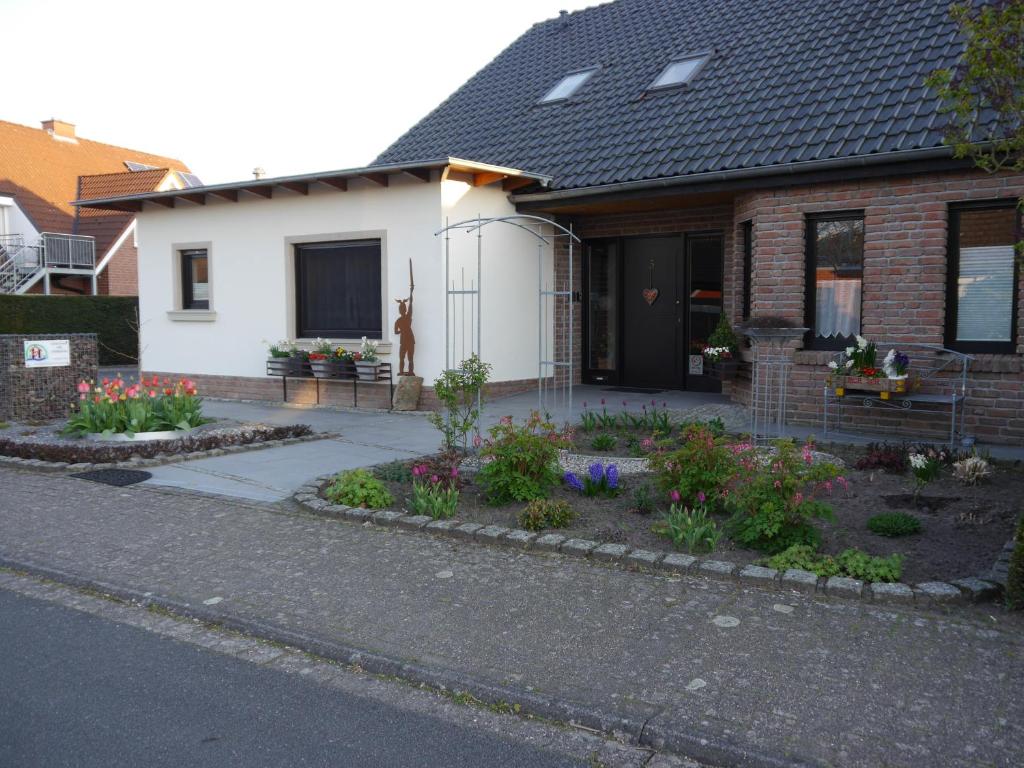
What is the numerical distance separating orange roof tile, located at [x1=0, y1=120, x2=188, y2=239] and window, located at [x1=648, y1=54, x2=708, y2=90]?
881 inches

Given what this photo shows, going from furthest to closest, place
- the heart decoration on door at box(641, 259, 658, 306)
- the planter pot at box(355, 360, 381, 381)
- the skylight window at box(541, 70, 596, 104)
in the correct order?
the skylight window at box(541, 70, 596, 104) < the heart decoration on door at box(641, 259, 658, 306) < the planter pot at box(355, 360, 381, 381)

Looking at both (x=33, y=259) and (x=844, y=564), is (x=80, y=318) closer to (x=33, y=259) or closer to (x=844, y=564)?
(x=33, y=259)

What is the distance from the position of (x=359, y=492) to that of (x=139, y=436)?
4.59 m

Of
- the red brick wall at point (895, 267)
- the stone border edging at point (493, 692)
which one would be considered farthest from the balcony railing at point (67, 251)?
the stone border edging at point (493, 692)

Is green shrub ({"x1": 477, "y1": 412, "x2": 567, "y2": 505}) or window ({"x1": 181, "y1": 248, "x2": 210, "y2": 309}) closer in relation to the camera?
green shrub ({"x1": 477, "y1": 412, "x2": 567, "y2": 505})

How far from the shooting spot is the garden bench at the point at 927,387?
949cm

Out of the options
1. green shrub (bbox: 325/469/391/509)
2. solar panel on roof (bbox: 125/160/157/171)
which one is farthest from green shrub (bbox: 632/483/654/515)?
solar panel on roof (bbox: 125/160/157/171)

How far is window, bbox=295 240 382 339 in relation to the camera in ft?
45.0

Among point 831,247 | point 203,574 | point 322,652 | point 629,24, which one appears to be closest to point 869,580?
point 322,652

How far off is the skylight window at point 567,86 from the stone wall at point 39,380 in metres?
8.73

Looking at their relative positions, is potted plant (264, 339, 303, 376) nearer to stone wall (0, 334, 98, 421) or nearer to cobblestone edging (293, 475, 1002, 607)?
stone wall (0, 334, 98, 421)

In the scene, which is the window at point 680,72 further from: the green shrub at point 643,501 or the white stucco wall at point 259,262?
the green shrub at point 643,501

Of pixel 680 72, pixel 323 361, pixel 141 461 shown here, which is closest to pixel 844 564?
pixel 141 461

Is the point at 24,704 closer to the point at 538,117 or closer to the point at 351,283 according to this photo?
the point at 351,283
